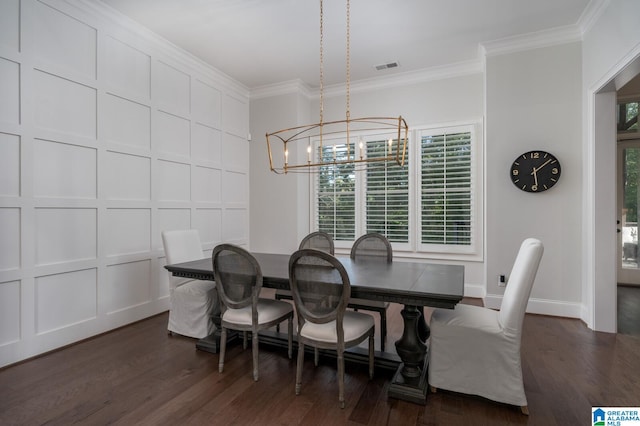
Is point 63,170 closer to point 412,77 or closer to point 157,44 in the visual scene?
point 157,44

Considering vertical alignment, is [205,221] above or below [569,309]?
above

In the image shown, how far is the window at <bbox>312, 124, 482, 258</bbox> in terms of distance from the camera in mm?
4535

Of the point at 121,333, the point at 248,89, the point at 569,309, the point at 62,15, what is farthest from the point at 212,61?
the point at 569,309

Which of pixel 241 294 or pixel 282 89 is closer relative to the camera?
pixel 241 294

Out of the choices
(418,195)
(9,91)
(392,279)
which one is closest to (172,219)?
(9,91)

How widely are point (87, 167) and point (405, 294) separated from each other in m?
3.13

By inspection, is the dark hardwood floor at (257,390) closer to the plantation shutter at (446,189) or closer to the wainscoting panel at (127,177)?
the wainscoting panel at (127,177)

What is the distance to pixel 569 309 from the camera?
3.69 meters

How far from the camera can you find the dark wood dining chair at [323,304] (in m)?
2.01

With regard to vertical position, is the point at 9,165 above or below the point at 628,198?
above

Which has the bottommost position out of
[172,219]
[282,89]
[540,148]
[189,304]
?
[189,304]

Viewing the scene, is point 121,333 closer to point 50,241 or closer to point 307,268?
point 50,241

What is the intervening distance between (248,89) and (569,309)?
5334 mm

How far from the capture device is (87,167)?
315cm
